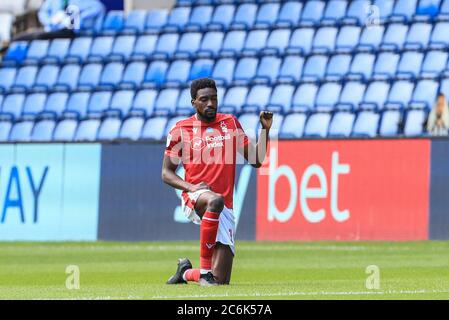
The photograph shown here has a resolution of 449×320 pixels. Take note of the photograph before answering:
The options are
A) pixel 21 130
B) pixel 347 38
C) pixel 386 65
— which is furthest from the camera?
pixel 21 130

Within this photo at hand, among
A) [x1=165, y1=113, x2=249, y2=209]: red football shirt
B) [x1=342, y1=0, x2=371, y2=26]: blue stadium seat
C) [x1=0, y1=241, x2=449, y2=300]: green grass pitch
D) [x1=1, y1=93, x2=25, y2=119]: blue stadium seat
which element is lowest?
[x1=0, y1=241, x2=449, y2=300]: green grass pitch

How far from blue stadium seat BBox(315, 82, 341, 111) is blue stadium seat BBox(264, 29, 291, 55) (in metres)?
2.09

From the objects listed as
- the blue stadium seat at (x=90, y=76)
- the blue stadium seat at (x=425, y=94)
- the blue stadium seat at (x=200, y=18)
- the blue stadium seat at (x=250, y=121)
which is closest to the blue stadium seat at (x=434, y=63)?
the blue stadium seat at (x=425, y=94)

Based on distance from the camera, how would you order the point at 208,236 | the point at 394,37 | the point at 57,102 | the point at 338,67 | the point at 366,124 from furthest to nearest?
the point at 57,102 < the point at 394,37 < the point at 338,67 < the point at 366,124 < the point at 208,236

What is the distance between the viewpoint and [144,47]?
30.5m

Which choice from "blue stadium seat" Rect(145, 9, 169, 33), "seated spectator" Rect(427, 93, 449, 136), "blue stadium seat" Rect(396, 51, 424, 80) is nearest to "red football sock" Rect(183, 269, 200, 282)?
"seated spectator" Rect(427, 93, 449, 136)

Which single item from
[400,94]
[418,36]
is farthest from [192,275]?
[418,36]

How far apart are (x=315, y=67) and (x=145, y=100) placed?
3.75 meters

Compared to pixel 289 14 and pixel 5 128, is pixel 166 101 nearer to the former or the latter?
pixel 289 14

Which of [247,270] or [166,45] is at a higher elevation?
[166,45]

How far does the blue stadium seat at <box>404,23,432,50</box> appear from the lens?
26641 mm

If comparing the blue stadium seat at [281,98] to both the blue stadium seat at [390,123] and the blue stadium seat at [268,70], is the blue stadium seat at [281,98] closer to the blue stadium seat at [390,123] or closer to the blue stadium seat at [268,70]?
the blue stadium seat at [268,70]

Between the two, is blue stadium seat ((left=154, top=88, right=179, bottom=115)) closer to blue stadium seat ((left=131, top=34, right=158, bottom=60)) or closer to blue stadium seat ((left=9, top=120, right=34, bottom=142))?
blue stadium seat ((left=131, top=34, right=158, bottom=60))

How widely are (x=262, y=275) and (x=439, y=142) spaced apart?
Result: 23.4 feet
